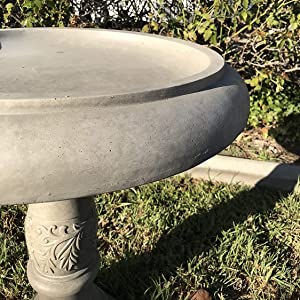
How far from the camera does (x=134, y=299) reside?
6.63ft

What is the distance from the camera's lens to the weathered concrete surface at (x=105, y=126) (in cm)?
92

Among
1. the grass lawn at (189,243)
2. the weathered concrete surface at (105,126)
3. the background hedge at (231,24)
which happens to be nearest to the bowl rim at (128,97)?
the weathered concrete surface at (105,126)

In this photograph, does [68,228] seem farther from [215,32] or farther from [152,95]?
[215,32]

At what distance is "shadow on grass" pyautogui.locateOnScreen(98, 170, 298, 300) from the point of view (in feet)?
6.90

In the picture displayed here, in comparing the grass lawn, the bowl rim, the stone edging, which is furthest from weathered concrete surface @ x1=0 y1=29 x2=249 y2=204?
the stone edging

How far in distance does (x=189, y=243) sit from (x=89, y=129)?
159cm

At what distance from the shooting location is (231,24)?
3.29m

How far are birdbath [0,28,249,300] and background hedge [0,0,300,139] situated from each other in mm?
1539

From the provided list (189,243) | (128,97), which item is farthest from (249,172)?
(128,97)

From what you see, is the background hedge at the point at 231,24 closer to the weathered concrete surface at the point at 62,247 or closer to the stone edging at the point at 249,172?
the stone edging at the point at 249,172

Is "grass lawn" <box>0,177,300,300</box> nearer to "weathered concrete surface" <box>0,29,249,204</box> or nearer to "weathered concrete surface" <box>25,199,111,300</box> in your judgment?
Answer: "weathered concrete surface" <box>25,199,111,300</box>

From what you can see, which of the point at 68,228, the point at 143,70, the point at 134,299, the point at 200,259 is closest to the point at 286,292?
the point at 200,259

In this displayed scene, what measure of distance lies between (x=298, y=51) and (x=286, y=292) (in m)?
1.88

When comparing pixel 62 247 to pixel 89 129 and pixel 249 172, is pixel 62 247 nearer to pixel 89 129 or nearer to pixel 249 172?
pixel 89 129
